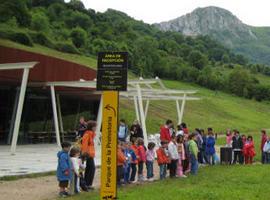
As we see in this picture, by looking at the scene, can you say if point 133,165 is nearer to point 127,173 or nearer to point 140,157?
point 127,173

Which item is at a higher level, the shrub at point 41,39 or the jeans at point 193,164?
the shrub at point 41,39

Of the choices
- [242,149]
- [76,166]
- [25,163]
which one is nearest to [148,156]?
[76,166]

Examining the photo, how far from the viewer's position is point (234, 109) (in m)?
77.8

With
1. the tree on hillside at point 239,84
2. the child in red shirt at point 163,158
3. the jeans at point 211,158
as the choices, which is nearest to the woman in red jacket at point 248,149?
the jeans at point 211,158

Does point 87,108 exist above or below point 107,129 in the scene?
below

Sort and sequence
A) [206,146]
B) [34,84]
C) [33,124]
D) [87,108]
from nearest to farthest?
[206,146] < [34,84] < [33,124] < [87,108]

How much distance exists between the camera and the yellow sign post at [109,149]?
25.4ft

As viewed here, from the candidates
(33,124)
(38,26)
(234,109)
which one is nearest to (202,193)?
(33,124)

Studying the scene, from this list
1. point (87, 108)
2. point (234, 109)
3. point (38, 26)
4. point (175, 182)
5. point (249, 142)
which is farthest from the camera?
point (38, 26)

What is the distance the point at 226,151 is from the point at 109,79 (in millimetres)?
14238

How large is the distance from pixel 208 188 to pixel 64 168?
3519mm

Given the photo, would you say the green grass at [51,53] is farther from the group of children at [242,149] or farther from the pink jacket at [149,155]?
the pink jacket at [149,155]

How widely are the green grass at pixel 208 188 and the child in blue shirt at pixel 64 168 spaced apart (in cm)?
40

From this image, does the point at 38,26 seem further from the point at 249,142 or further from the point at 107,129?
the point at 107,129
